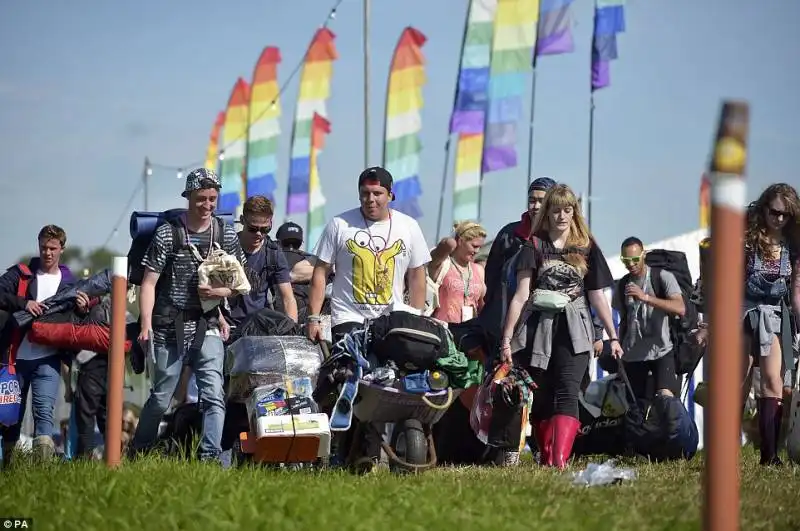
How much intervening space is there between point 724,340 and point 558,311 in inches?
188

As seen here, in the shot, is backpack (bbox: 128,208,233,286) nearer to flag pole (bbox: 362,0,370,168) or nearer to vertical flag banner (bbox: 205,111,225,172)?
flag pole (bbox: 362,0,370,168)

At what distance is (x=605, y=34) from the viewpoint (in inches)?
950

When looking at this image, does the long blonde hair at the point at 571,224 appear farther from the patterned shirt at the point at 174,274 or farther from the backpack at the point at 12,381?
the backpack at the point at 12,381

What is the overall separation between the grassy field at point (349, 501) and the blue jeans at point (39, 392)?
3.36 m

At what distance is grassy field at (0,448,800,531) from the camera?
5641 millimetres

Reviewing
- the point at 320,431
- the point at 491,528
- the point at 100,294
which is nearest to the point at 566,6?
the point at 100,294

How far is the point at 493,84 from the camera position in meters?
25.0

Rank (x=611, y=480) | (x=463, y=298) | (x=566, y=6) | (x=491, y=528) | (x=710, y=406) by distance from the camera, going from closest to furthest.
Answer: (x=710, y=406)
(x=491, y=528)
(x=611, y=480)
(x=463, y=298)
(x=566, y=6)

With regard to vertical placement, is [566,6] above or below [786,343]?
above

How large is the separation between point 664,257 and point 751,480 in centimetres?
515

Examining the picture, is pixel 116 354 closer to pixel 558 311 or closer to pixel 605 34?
pixel 558 311

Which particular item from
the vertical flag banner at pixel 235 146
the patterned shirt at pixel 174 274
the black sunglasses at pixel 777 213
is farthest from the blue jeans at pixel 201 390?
the vertical flag banner at pixel 235 146

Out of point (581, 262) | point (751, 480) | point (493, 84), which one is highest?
point (493, 84)

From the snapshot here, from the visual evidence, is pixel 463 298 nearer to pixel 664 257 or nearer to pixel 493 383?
pixel 664 257
